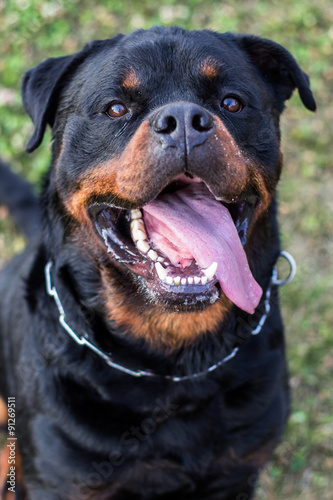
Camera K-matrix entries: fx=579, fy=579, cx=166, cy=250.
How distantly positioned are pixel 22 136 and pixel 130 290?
277 cm

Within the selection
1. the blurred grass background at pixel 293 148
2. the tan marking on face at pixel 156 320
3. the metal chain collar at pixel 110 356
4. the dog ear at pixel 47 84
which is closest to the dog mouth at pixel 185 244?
the tan marking on face at pixel 156 320

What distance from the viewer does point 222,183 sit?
1876mm

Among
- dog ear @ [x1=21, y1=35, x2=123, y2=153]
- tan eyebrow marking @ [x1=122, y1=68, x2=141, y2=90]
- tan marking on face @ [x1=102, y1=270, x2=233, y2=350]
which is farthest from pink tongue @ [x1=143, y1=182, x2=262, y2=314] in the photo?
dog ear @ [x1=21, y1=35, x2=123, y2=153]

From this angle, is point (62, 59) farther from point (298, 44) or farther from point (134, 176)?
point (298, 44)

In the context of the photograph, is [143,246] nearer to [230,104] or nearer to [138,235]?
[138,235]

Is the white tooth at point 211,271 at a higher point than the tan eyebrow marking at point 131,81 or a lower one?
lower

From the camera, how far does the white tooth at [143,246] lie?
2.04m

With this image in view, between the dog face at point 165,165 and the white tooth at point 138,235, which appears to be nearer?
the dog face at point 165,165

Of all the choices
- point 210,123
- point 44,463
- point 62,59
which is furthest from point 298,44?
point 44,463

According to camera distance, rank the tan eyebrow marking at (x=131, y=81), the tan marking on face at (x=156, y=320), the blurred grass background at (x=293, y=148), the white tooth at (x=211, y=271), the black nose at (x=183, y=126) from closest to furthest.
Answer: the black nose at (x=183, y=126), the white tooth at (x=211, y=271), the tan eyebrow marking at (x=131, y=81), the tan marking on face at (x=156, y=320), the blurred grass background at (x=293, y=148)

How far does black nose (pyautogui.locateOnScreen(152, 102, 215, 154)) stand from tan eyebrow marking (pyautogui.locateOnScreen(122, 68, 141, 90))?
0.28 m

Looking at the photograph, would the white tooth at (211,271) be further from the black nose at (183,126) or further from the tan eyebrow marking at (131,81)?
the tan eyebrow marking at (131,81)

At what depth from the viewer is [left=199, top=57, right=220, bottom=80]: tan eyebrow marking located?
6.74ft

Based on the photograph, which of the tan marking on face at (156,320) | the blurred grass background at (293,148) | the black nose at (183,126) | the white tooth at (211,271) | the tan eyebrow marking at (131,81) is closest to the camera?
the black nose at (183,126)
